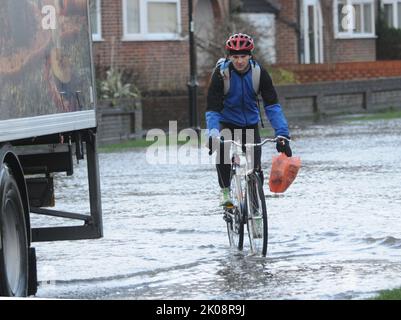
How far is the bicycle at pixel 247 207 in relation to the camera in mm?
11789

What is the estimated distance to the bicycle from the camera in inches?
464

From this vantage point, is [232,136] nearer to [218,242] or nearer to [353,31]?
[218,242]

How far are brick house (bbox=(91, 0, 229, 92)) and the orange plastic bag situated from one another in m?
22.3

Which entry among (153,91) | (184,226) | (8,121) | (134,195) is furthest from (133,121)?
(8,121)

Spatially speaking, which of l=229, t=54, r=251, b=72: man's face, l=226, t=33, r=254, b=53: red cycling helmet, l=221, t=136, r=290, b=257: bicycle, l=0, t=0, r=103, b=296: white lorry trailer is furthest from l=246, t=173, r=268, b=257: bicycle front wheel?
l=0, t=0, r=103, b=296: white lorry trailer

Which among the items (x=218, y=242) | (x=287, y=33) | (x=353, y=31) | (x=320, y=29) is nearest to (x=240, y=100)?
(x=218, y=242)

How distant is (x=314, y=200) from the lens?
16.5m

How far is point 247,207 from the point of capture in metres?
12.0

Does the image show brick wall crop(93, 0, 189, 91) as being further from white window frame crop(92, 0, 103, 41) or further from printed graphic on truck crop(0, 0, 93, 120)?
printed graphic on truck crop(0, 0, 93, 120)

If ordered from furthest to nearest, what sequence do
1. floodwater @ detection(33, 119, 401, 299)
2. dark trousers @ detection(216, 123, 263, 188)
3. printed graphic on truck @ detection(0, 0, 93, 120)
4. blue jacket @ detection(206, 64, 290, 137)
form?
dark trousers @ detection(216, 123, 263, 188), blue jacket @ detection(206, 64, 290, 137), floodwater @ detection(33, 119, 401, 299), printed graphic on truck @ detection(0, 0, 93, 120)

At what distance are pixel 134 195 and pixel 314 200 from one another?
265 centimetres

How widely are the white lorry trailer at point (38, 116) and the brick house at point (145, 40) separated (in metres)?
22.9

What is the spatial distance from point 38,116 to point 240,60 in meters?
2.79
